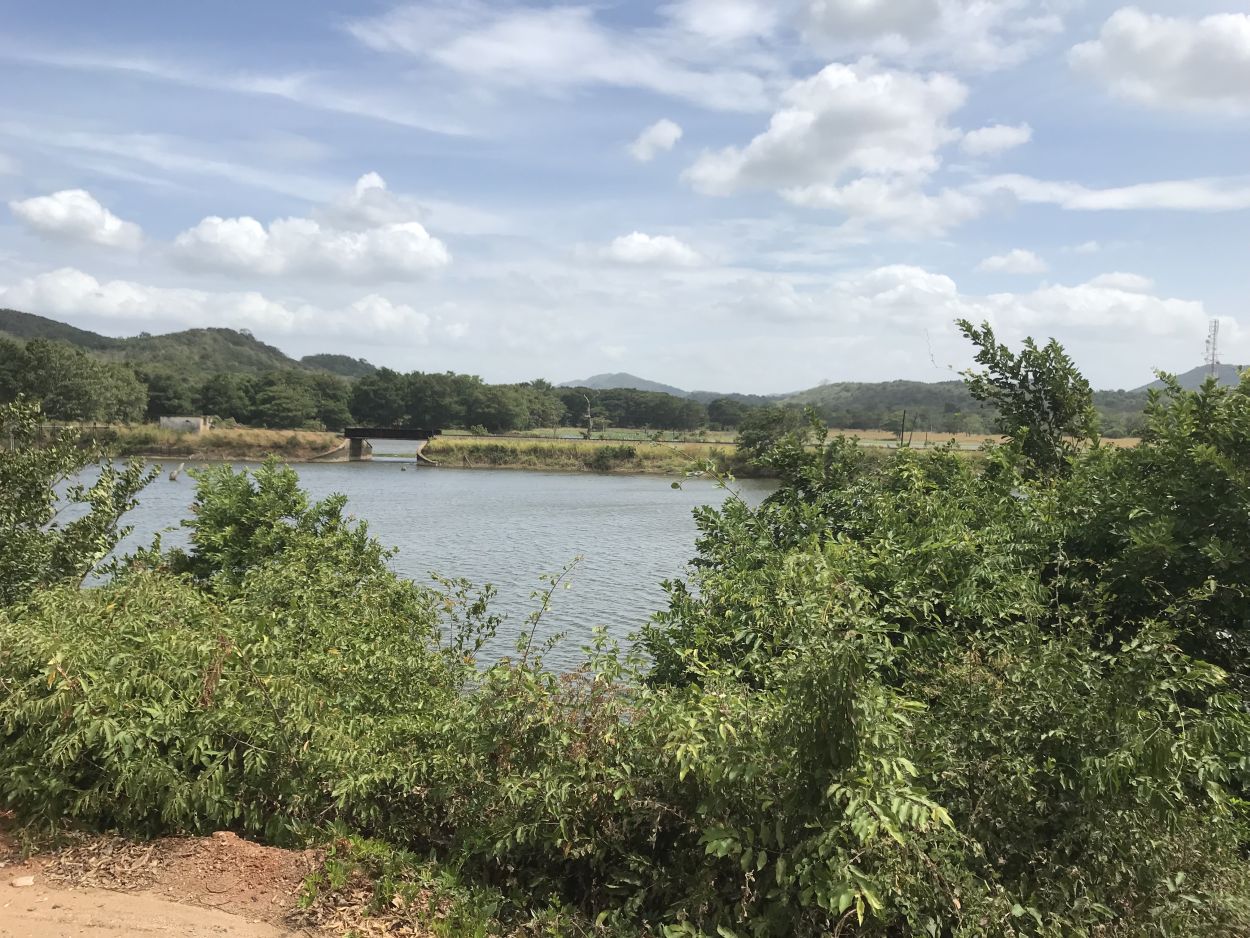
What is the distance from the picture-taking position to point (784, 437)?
998cm

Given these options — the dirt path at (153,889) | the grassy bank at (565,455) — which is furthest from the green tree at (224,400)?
the dirt path at (153,889)

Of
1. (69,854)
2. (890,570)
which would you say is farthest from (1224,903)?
(69,854)

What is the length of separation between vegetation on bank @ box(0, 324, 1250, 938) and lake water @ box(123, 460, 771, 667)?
4154mm

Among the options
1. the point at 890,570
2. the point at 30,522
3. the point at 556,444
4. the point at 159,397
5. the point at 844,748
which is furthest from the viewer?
the point at 159,397

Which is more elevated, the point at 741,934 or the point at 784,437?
the point at 784,437

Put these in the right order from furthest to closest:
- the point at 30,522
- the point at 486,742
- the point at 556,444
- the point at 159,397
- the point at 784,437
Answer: the point at 159,397
the point at 556,444
the point at 784,437
the point at 30,522
the point at 486,742

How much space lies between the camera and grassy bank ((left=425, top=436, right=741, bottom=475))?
3410 inches

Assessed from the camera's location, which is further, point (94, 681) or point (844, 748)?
point (94, 681)

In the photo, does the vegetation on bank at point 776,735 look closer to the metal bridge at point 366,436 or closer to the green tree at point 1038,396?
the green tree at point 1038,396

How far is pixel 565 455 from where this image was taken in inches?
3521

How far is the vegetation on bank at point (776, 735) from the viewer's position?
4.13 meters

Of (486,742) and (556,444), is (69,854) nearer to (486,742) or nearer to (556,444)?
(486,742)

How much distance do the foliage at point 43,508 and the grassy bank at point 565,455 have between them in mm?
75680

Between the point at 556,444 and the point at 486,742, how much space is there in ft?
283
